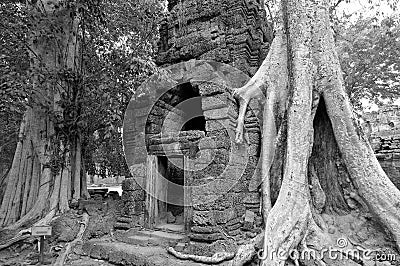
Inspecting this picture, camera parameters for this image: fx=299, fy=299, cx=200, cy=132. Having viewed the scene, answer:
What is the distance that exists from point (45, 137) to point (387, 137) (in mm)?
7626

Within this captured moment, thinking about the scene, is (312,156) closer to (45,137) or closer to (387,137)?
(387,137)

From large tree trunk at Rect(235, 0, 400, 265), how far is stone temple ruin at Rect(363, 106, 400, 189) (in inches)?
78.5

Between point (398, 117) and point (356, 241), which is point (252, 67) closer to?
point (356, 241)

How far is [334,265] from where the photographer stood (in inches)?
126

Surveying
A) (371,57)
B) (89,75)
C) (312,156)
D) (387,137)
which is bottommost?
(312,156)

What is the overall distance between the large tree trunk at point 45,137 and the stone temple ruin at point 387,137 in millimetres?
5898

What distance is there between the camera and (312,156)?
411 cm

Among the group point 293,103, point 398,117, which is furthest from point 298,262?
point 398,117

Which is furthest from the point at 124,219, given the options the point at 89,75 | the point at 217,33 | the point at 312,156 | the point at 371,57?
the point at 371,57

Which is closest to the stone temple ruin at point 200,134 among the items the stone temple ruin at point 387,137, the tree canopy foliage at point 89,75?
the tree canopy foliage at point 89,75

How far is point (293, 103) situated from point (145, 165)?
361cm

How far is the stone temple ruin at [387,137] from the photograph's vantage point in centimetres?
646

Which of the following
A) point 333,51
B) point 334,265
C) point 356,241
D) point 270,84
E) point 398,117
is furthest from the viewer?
point 398,117

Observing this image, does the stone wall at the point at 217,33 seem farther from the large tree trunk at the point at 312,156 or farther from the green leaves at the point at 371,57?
the green leaves at the point at 371,57
